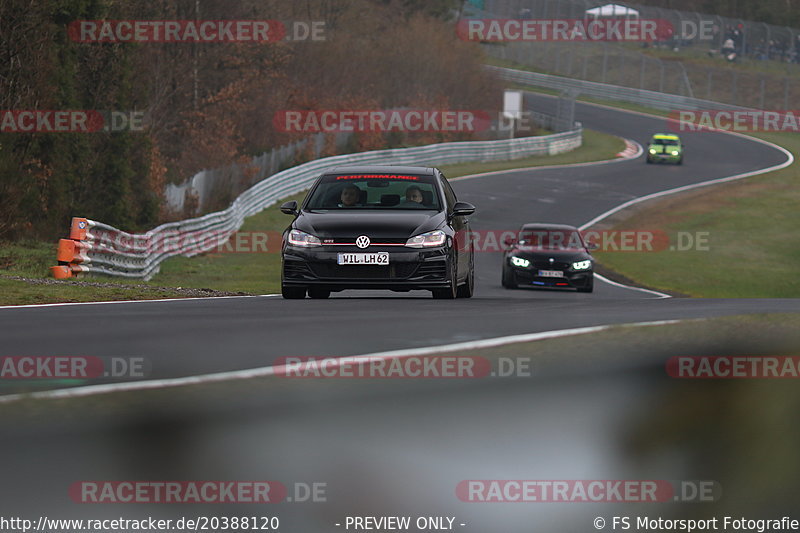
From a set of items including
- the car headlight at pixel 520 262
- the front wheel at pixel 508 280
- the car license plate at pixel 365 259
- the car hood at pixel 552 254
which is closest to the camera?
the car license plate at pixel 365 259

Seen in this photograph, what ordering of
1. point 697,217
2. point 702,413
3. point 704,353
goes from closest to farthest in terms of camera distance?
point 702,413 < point 704,353 < point 697,217

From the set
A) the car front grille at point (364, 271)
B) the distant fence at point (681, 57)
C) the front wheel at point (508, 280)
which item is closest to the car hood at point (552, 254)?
the front wheel at point (508, 280)

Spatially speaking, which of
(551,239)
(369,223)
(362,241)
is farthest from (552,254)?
(362,241)

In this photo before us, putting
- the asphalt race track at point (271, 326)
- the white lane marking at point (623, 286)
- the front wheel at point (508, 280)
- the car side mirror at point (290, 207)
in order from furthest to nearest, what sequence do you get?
the white lane marking at point (623, 286), the front wheel at point (508, 280), the car side mirror at point (290, 207), the asphalt race track at point (271, 326)

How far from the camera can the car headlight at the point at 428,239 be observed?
1293 centimetres

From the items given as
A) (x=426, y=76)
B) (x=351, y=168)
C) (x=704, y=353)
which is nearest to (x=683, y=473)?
(x=704, y=353)

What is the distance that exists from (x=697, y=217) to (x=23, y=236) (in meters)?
26.8

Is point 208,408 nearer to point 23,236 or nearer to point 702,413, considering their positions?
point 702,413

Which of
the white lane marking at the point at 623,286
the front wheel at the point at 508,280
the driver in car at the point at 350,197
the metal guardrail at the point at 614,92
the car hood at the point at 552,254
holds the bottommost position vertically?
the white lane marking at the point at 623,286

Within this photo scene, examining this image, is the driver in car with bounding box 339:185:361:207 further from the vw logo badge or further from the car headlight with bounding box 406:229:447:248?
the car headlight with bounding box 406:229:447:248

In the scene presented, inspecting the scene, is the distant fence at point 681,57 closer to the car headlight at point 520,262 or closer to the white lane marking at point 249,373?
the car headlight at point 520,262

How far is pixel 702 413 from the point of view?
577 centimetres

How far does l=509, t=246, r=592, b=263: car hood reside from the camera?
2338 centimetres

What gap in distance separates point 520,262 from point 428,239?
1079 cm
